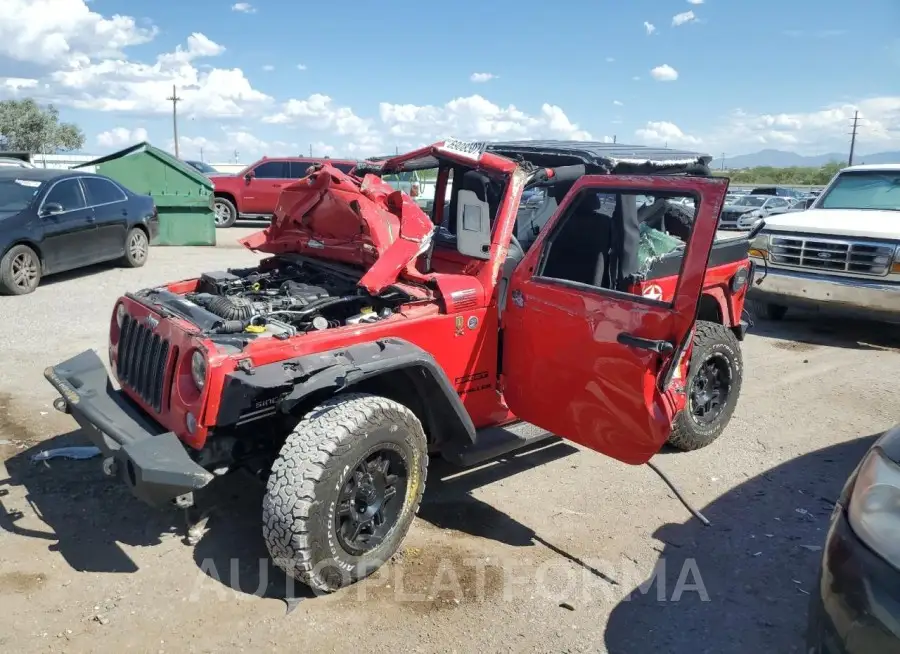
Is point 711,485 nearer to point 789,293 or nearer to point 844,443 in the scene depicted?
point 844,443

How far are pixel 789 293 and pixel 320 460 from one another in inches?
272

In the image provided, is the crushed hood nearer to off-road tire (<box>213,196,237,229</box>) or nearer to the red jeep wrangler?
the red jeep wrangler

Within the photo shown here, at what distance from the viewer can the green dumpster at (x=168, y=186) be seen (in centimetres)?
1371

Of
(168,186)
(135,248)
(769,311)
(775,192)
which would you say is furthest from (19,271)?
(775,192)

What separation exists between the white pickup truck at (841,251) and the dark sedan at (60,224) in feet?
29.1

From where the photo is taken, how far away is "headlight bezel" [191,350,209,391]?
124 inches

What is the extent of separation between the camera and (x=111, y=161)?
1374cm

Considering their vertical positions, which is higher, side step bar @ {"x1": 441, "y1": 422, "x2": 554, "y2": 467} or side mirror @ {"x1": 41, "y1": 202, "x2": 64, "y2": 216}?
side mirror @ {"x1": 41, "y1": 202, "x2": 64, "y2": 216}

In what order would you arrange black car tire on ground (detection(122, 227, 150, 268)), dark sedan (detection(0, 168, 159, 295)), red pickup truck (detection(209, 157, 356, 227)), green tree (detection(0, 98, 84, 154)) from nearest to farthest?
dark sedan (detection(0, 168, 159, 295)), black car tire on ground (detection(122, 227, 150, 268)), red pickup truck (detection(209, 157, 356, 227)), green tree (detection(0, 98, 84, 154))

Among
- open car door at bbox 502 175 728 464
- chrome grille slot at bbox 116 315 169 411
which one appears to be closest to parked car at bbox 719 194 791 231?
open car door at bbox 502 175 728 464

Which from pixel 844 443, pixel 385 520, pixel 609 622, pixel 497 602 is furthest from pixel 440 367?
pixel 844 443

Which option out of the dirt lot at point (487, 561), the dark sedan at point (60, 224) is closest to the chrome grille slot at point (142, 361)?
the dirt lot at point (487, 561)

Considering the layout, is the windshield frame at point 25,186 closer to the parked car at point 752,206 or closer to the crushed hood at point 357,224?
the crushed hood at point 357,224

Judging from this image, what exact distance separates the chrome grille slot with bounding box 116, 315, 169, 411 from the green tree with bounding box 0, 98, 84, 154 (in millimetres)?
51315
